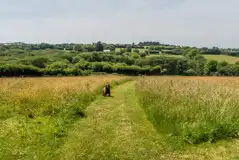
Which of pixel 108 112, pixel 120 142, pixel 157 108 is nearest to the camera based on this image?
pixel 120 142

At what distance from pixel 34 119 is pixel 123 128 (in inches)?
133

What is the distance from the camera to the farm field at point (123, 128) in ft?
25.9

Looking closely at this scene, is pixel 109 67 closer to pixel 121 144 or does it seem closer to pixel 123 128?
pixel 123 128

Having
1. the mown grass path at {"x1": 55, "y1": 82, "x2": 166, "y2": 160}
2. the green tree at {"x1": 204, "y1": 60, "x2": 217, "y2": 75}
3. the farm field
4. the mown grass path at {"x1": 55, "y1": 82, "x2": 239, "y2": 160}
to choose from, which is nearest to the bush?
the farm field

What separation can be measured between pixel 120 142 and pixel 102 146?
0.75 m

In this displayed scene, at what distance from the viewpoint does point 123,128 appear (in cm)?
1078

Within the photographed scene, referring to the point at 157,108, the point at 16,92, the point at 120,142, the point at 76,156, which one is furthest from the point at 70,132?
the point at 16,92

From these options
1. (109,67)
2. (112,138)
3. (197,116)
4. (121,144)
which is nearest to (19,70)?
(109,67)

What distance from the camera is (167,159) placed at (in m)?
7.53

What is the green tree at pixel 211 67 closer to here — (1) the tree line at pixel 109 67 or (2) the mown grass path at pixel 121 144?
(1) the tree line at pixel 109 67

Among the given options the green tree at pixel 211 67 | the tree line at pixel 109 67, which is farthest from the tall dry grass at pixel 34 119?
the green tree at pixel 211 67

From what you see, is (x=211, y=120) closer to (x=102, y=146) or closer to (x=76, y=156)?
(x=102, y=146)

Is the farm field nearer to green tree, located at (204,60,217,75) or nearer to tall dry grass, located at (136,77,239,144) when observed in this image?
tall dry grass, located at (136,77,239,144)

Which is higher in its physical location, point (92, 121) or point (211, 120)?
point (211, 120)
